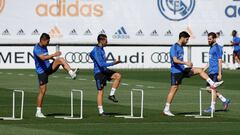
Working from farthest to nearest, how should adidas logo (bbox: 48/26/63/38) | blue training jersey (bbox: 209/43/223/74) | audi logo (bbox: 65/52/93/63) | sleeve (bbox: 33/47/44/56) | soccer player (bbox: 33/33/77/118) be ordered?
adidas logo (bbox: 48/26/63/38) < audi logo (bbox: 65/52/93/63) < blue training jersey (bbox: 209/43/223/74) < sleeve (bbox: 33/47/44/56) < soccer player (bbox: 33/33/77/118)

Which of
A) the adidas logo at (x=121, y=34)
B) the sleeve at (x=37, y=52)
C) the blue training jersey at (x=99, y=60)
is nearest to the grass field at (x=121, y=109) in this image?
the blue training jersey at (x=99, y=60)

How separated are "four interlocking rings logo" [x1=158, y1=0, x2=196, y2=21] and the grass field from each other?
1035 centimetres

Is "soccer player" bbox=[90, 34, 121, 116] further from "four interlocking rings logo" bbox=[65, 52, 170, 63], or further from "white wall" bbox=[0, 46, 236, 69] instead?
"four interlocking rings logo" bbox=[65, 52, 170, 63]

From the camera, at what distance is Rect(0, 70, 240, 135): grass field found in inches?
824

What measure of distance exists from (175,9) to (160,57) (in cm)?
349

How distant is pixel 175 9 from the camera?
2231 inches

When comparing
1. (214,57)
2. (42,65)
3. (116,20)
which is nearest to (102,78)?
(42,65)

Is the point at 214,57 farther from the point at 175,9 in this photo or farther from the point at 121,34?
the point at 175,9

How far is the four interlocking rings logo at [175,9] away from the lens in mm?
56594

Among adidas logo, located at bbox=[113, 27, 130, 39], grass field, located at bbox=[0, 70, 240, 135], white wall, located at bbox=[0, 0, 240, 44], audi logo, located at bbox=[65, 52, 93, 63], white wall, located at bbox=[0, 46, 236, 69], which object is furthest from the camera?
adidas logo, located at bbox=[113, 27, 130, 39]

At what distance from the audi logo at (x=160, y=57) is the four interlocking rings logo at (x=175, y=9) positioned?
2.65m

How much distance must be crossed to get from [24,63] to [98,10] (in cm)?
551

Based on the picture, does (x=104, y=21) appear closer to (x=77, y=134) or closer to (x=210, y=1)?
(x=210, y=1)

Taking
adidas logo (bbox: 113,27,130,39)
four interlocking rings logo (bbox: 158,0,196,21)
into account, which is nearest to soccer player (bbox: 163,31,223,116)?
adidas logo (bbox: 113,27,130,39)
